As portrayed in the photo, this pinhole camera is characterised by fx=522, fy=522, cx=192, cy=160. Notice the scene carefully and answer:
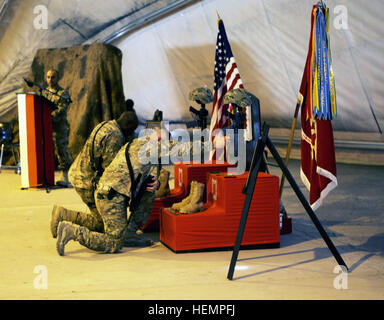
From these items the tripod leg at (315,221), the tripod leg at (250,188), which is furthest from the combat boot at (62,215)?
the tripod leg at (315,221)

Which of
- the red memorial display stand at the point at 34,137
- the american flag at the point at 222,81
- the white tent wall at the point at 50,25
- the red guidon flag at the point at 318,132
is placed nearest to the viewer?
the red guidon flag at the point at 318,132

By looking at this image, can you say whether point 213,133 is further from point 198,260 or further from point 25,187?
point 25,187

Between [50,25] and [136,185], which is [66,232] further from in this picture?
[50,25]

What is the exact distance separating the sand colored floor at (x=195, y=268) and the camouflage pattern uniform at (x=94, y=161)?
28 cm

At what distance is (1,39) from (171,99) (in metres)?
4.18

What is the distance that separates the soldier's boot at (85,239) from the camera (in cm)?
385

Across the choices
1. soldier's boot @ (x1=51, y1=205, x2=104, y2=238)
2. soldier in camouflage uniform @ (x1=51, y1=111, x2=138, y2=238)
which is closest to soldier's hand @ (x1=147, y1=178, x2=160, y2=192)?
soldier in camouflage uniform @ (x1=51, y1=111, x2=138, y2=238)

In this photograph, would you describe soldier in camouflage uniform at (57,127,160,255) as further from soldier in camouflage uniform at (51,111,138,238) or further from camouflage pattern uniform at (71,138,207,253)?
soldier in camouflage uniform at (51,111,138,238)

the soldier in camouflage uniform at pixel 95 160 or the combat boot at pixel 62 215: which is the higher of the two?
the soldier in camouflage uniform at pixel 95 160

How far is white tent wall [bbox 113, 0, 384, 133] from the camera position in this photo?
8.11 meters

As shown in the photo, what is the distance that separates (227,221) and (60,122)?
4495 millimetres

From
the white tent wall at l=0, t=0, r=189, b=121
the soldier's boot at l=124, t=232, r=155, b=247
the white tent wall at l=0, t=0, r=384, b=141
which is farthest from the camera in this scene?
the white tent wall at l=0, t=0, r=189, b=121

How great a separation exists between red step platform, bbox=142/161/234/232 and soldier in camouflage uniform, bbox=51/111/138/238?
0.60 m

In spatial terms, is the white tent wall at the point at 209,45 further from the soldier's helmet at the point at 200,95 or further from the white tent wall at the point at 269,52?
the soldier's helmet at the point at 200,95
